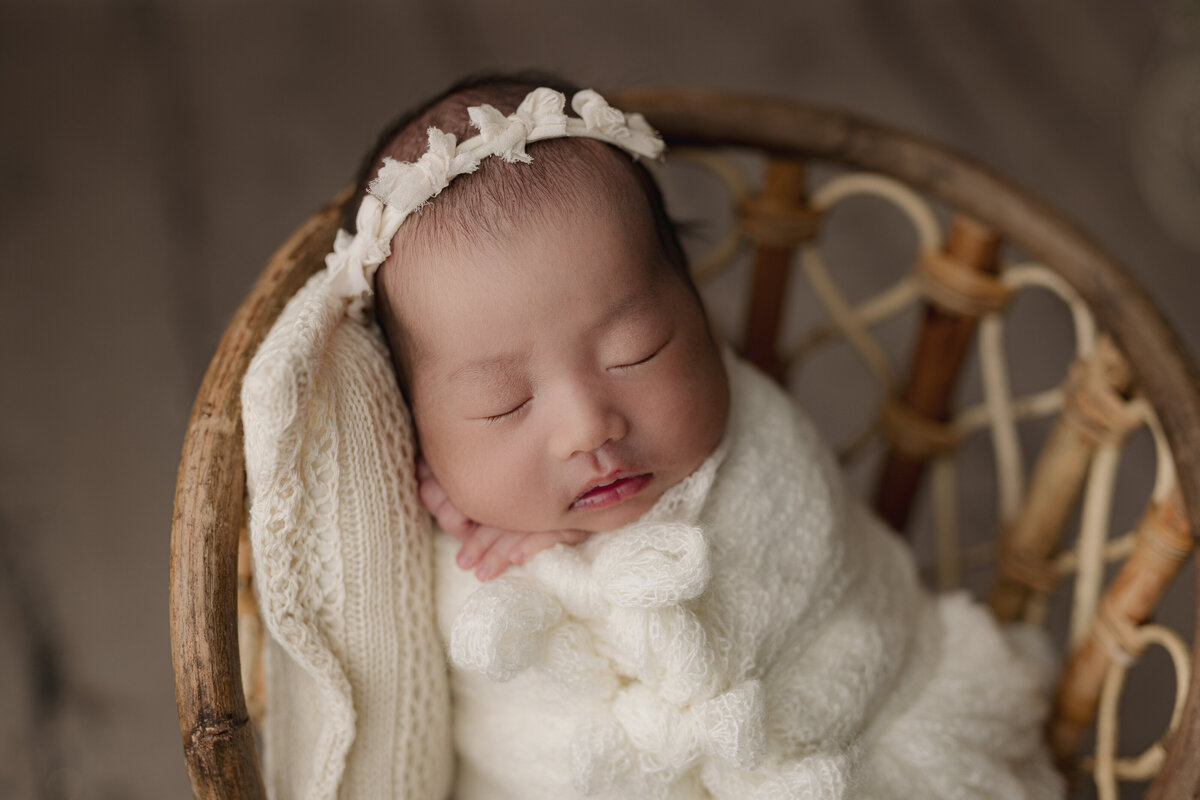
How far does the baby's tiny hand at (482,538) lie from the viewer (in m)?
0.83

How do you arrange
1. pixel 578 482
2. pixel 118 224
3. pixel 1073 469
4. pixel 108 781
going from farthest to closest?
pixel 118 224
pixel 108 781
pixel 1073 469
pixel 578 482

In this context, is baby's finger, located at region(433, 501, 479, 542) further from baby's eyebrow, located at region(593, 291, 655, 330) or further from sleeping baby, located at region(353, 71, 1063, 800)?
baby's eyebrow, located at region(593, 291, 655, 330)

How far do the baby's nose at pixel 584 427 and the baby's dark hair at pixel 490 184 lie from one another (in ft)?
0.47

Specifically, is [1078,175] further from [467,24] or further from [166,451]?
[166,451]

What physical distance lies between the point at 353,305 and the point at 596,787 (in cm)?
43

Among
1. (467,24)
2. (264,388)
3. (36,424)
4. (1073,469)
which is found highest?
(467,24)

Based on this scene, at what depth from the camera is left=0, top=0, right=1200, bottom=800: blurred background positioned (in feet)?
4.72

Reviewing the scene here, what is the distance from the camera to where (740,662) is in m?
0.80

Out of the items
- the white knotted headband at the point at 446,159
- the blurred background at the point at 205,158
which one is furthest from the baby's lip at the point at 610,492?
the blurred background at the point at 205,158

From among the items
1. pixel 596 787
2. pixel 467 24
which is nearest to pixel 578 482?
pixel 596 787

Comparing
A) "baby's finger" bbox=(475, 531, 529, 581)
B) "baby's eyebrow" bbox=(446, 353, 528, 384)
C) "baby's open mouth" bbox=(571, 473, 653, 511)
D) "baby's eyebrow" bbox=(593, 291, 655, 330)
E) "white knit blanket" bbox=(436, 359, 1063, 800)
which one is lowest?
"white knit blanket" bbox=(436, 359, 1063, 800)

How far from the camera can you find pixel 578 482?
2.58 ft

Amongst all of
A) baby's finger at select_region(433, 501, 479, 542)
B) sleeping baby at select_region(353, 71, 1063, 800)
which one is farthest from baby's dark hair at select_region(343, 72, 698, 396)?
A: baby's finger at select_region(433, 501, 479, 542)

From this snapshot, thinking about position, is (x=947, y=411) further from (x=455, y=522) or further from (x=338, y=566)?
(x=338, y=566)
